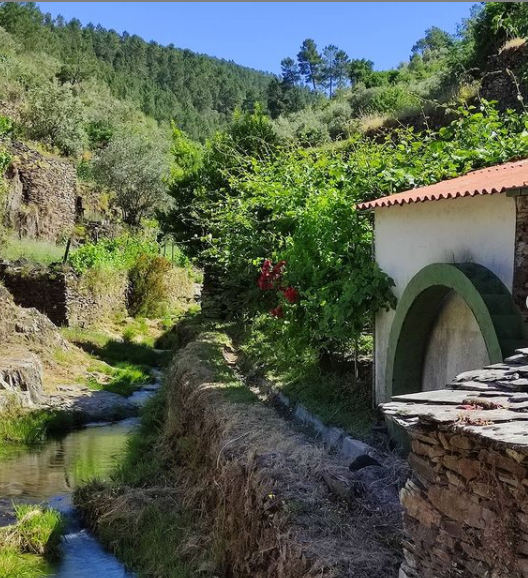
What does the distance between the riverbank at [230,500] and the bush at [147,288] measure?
14.1 m

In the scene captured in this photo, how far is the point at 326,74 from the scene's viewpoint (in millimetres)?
99875

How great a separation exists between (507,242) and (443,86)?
22.5 metres

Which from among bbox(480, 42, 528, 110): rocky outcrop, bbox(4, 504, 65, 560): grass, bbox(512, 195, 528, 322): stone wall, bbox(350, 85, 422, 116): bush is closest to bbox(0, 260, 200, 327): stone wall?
bbox(350, 85, 422, 116): bush

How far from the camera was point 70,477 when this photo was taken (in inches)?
511

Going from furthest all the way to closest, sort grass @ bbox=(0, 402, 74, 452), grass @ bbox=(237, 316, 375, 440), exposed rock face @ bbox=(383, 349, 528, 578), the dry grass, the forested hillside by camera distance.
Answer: the forested hillside
grass @ bbox=(0, 402, 74, 452)
grass @ bbox=(237, 316, 375, 440)
the dry grass
exposed rock face @ bbox=(383, 349, 528, 578)

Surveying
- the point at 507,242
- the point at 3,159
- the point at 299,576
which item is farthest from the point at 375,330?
the point at 3,159

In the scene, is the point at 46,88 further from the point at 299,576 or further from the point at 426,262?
the point at 299,576

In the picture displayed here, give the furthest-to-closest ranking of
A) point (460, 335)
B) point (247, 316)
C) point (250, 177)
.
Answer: point (247, 316), point (250, 177), point (460, 335)

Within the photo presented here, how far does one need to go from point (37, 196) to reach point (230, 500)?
2782cm

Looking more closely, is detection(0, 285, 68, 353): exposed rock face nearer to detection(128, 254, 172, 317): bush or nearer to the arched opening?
detection(128, 254, 172, 317): bush

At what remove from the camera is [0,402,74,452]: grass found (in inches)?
604

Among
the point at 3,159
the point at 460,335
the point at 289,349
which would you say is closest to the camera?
the point at 460,335

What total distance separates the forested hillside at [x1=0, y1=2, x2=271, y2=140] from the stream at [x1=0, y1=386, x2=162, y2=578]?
34.7 m

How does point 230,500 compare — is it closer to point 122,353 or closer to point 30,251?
point 122,353
